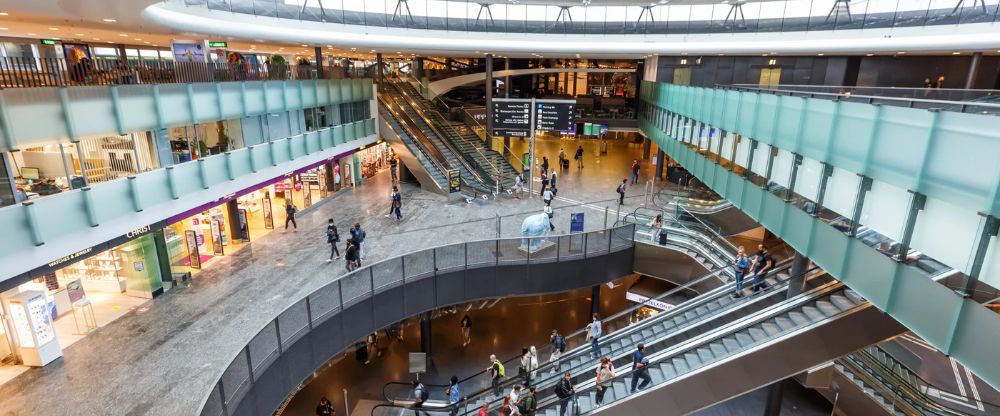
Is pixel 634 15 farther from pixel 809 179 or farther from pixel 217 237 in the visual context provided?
pixel 217 237

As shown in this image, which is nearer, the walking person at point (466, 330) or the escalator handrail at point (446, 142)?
the walking person at point (466, 330)

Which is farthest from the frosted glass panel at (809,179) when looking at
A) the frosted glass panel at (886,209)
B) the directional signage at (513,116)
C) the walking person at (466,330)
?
the directional signage at (513,116)

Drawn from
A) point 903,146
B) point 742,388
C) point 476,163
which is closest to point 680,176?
point 476,163

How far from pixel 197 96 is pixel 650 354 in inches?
576

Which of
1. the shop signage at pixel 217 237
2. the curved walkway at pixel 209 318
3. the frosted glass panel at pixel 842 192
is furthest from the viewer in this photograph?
the shop signage at pixel 217 237

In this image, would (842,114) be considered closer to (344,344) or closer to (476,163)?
(344,344)

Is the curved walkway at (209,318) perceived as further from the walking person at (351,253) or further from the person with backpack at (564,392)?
the person with backpack at (564,392)

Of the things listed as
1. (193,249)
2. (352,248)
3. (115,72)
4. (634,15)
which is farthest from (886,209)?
(634,15)

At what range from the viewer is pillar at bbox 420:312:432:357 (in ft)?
57.2

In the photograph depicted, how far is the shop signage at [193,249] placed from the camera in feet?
48.7

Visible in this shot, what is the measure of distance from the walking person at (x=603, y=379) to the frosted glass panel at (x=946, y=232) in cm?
723

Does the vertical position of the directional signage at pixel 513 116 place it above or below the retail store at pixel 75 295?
above

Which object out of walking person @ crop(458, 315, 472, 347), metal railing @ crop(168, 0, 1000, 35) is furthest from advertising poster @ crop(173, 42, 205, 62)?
walking person @ crop(458, 315, 472, 347)

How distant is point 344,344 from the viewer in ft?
41.3
